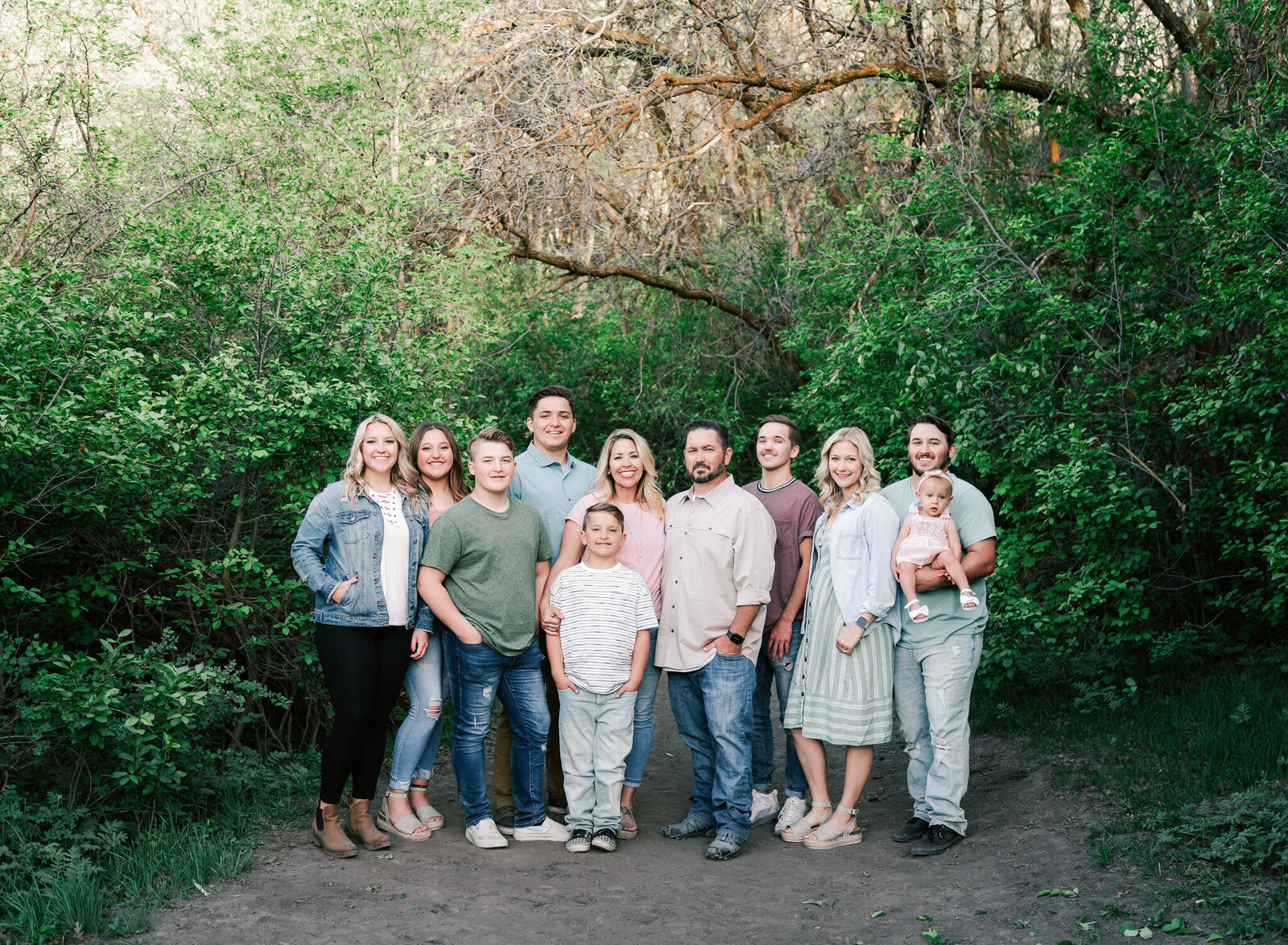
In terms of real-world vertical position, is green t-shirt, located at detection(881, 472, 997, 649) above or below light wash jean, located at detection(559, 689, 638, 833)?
above

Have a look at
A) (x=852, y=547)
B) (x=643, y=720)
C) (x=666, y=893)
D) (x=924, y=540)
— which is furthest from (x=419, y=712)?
(x=924, y=540)

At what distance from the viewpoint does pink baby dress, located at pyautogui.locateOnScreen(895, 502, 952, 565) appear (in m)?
4.78

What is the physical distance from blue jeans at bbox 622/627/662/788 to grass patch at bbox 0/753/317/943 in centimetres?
166

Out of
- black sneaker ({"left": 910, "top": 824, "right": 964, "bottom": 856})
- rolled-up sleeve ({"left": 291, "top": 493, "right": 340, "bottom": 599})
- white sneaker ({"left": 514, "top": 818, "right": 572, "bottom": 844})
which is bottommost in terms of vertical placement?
black sneaker ({"left": 910, "top": 824, "right": 964, "bottom": 856})

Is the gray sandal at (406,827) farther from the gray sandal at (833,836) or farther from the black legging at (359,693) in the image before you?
the gray sandal at (833,836)

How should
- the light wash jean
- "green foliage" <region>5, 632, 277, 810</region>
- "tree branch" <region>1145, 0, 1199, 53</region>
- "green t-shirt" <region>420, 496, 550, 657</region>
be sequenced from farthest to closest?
1. "tree branch" <region>1145, 0, 1199, 53</region>
2. the light wash jean
3. "green t-shirt" <region>420, 496, 550, 657</region>
4. "green foliage" <region>5, 632, 277, 810</region>

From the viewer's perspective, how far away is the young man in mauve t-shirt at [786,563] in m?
5.23

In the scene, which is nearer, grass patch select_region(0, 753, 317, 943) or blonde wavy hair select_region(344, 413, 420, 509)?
grass patch select_region(0, 753, 317, 943)

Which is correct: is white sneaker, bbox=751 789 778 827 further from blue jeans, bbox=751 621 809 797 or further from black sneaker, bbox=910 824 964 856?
black sneaker, bbox=910 824 964 856

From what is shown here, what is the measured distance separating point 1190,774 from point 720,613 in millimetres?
2587

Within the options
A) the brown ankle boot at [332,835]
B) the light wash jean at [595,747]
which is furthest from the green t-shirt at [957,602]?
the brown ankle boot at [332,835]

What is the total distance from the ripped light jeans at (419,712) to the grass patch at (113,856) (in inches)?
26.4

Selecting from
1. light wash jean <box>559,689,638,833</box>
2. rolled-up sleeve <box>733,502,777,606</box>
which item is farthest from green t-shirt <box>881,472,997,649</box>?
light wash jean <box>559,689,638,833</box>

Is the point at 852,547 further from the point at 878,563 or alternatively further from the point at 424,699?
the point at 424,699
